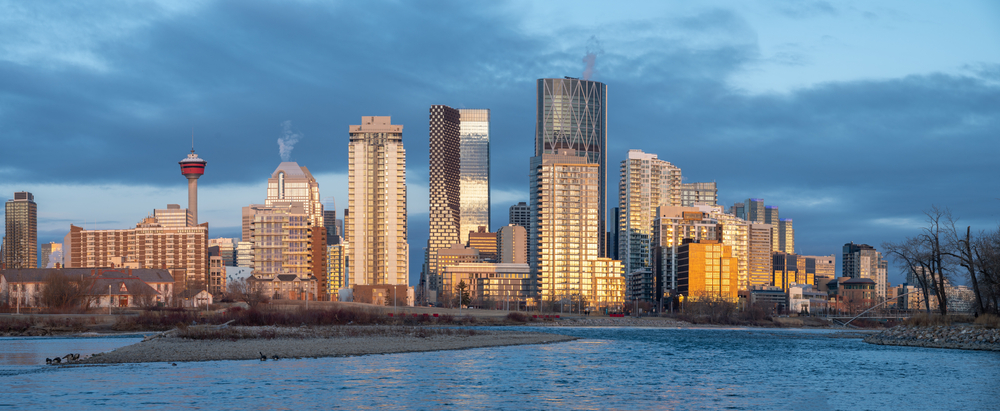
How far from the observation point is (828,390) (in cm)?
5806

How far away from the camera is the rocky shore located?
97.1 meters

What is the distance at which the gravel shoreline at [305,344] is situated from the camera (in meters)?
74.7

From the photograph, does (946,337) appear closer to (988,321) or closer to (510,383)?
(988,321)

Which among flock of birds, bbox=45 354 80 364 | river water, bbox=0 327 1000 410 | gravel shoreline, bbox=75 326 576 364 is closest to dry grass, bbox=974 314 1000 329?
river water, bbox=0 327 1000 410

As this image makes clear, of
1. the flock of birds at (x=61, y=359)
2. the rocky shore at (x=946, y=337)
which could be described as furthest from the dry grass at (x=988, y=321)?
the flock of birds at (x=61, y=359)

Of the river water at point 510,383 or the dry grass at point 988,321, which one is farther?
the dry grass at point 988,321

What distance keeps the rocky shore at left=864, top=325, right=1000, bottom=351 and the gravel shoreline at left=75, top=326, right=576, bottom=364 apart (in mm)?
42434

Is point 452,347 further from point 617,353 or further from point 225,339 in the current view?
point 225,339

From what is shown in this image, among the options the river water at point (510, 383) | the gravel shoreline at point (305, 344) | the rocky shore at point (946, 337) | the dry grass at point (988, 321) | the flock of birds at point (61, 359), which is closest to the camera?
the river water at point (510, 383)

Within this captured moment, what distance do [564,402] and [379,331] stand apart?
73.0 m

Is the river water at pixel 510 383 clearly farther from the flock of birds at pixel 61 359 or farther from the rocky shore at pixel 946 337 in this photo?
the rocky shore at pixel 946 337

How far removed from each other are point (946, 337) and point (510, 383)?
2718 inches

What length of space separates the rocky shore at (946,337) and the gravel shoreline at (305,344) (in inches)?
1671

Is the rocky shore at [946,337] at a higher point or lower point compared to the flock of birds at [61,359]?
lower
